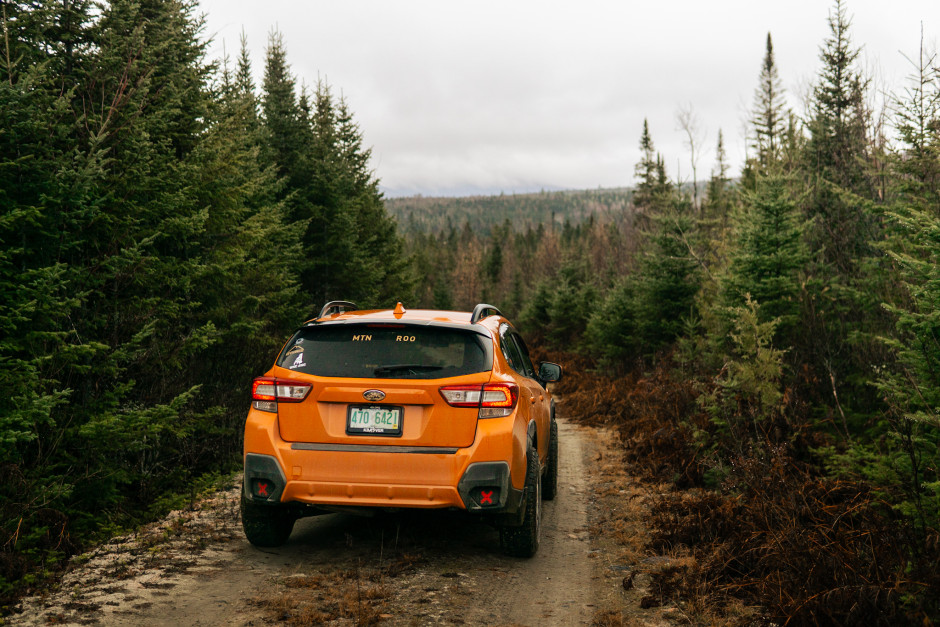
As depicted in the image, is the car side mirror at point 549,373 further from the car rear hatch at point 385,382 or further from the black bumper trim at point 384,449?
the black bumper trim at point 384,449

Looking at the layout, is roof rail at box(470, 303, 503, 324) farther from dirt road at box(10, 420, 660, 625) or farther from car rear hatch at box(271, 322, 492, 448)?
dirt road at box(10, 420, 660, 625)

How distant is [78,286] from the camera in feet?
20.5

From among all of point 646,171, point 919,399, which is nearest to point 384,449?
point 919,399

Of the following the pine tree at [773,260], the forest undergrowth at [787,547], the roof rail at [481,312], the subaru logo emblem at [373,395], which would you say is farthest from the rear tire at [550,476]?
the pine tree at [773,260]

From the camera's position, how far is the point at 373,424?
15.2 feet

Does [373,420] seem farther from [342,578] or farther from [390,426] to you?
[342,578]

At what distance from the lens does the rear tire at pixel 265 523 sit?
203 inches

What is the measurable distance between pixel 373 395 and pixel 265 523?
1.59 m

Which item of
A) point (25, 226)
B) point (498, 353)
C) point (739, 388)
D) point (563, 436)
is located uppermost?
point (25, 226)

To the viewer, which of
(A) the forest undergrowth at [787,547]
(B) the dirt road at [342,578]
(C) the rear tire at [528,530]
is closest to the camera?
(A) the forest undergrowth at [787,547]

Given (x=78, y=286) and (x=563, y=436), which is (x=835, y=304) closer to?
(x=563, y=436)

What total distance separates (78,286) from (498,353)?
415 centimetres

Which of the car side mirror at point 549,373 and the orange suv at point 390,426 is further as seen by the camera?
the car side mirror at point 549,373

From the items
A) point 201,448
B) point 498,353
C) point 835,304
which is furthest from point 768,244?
point 201,448
